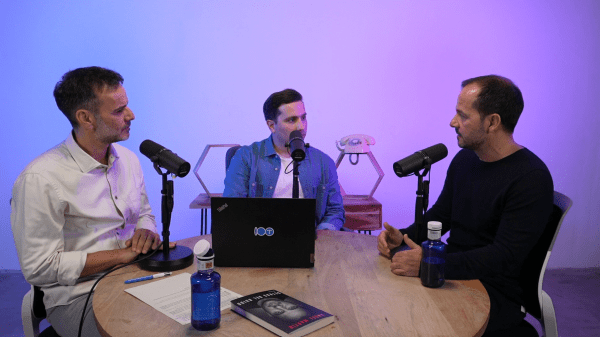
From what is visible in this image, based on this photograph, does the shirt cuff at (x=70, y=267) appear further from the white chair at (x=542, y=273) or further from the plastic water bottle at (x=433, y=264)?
the white chair at (x=542, y=273)

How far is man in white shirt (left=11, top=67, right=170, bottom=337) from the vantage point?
153cm

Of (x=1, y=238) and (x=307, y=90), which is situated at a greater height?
(x=307, y=90)

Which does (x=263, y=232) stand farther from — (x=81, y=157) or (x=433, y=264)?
(x=81, y=157)

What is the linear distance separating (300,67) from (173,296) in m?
2.83

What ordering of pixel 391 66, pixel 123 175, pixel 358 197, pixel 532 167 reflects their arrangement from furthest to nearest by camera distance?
pixel 391 66 → pixel 358 197 → pixel 123 175 → pixel 532 167

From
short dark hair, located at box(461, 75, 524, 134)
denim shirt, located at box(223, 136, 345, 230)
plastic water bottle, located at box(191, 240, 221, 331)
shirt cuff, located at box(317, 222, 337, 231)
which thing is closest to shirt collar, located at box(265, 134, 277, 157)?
denim shirt, located at box(223, 136, 345, 230)

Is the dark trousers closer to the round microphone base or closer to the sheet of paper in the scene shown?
the sheet of paper

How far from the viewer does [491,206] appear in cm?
182

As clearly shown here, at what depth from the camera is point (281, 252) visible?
1.59 meters

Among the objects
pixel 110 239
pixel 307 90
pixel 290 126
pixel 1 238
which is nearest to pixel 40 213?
pixel 110 239

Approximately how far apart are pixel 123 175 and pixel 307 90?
2222 mm

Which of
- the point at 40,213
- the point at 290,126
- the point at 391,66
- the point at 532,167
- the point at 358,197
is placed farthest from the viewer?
the point at 391,66

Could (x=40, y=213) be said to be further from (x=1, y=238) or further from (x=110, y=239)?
(x=1, y=238)

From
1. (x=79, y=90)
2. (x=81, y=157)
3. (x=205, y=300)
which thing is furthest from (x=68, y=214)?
(x=205, y=300)
